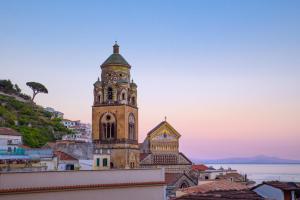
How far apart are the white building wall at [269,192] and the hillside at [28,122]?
49433 millimetres

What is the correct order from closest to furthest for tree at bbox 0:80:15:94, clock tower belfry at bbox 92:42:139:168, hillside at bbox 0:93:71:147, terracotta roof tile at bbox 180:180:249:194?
terracotta roof tile at bbox 180:180:249:194
clock tower belfry at bbox 92:42:139:168
hillside at bbox 0:93:71:147
tree at bbox 0:80:15:94

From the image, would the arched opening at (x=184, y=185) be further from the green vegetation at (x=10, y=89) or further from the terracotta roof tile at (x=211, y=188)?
the green vegetation at (x=10, y=89)

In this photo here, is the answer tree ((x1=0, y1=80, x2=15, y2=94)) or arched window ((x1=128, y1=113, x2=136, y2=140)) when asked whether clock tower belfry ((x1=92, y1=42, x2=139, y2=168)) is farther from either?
tree ((x1=0, y1=80, x2=15, y2=94))

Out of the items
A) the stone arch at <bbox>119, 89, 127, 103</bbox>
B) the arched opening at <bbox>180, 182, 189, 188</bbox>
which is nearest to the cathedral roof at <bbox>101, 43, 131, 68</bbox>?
the stone arch at <bbox>119, 89, 127, 103</bbox>

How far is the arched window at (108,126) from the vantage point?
46.7m

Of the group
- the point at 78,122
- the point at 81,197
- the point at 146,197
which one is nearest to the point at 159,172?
the point at 146,197

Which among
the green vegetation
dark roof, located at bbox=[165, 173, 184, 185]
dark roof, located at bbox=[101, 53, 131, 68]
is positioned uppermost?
the green vegetation

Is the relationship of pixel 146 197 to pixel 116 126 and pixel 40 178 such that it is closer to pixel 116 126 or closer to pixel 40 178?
pixel 40 178

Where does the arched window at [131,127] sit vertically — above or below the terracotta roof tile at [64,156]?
above

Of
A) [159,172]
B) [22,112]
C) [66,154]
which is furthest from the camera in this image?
[22,112]

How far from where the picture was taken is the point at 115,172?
845 inches

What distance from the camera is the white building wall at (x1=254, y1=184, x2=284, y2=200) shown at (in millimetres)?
22828

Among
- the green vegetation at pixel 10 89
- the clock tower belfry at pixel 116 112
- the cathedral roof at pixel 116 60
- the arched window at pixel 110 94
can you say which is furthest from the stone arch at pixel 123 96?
the green vegetation at pixel 10 89

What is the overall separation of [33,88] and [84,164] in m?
78.3
